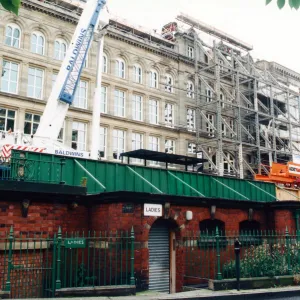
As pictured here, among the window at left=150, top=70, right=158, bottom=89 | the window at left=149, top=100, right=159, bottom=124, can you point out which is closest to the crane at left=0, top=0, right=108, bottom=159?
the window at left=149, top=100, right=159, bottom=124

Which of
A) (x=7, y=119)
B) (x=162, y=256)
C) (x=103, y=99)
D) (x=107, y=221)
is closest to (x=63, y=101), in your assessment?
(x=107, y=221)

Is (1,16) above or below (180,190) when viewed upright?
above

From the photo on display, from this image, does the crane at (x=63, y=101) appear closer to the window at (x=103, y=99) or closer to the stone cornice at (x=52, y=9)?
the stone cornice at (x=52, y=9)

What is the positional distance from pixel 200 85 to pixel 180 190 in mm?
25574

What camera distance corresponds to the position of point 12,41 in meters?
31.2

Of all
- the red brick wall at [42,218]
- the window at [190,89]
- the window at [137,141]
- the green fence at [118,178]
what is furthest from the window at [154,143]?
A: the red brick wall at [42,218]

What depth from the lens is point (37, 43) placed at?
32.8 m

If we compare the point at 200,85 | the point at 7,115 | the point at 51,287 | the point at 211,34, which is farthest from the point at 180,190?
the point at 211,34

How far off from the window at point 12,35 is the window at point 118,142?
1100 cm

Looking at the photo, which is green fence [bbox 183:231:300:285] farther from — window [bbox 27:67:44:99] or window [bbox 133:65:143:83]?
window [bbox 133:65:143:83]

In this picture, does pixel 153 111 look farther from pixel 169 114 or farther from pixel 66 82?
pixel 66 82

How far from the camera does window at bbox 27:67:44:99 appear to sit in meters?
31.9

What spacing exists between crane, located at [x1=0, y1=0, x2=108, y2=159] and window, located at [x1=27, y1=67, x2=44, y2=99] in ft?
40.1

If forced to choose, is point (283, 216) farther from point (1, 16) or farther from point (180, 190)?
point (1, 16)
